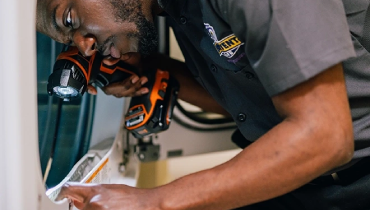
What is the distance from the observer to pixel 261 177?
668 millimetres

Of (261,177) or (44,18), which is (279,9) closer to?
(261,177)

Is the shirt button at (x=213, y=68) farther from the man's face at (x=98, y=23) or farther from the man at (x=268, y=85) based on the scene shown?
the man's face at (x=98, y=23)

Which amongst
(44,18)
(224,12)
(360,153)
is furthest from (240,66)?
(44,18)

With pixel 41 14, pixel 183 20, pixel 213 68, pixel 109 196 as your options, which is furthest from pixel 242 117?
pixel 41 14

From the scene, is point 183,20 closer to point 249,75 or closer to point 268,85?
point 249,75

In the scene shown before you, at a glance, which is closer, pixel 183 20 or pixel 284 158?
pixel 284 158

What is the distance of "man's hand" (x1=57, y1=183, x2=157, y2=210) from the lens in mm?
712

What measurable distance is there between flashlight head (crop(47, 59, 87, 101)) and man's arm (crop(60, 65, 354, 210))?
0.98 ft

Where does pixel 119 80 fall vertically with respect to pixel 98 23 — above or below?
below

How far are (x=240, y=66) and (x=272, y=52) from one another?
0.19m

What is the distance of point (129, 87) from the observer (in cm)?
109

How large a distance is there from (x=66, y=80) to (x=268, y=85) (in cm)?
44

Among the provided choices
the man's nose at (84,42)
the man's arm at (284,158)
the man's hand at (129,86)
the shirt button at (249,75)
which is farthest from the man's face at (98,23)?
the man's arm at (284,158)

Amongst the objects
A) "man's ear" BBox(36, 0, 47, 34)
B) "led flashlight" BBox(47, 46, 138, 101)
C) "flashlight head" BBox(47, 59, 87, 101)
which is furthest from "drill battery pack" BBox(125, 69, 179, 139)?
"man's ear" BBox(36, 0, 47, 34)
